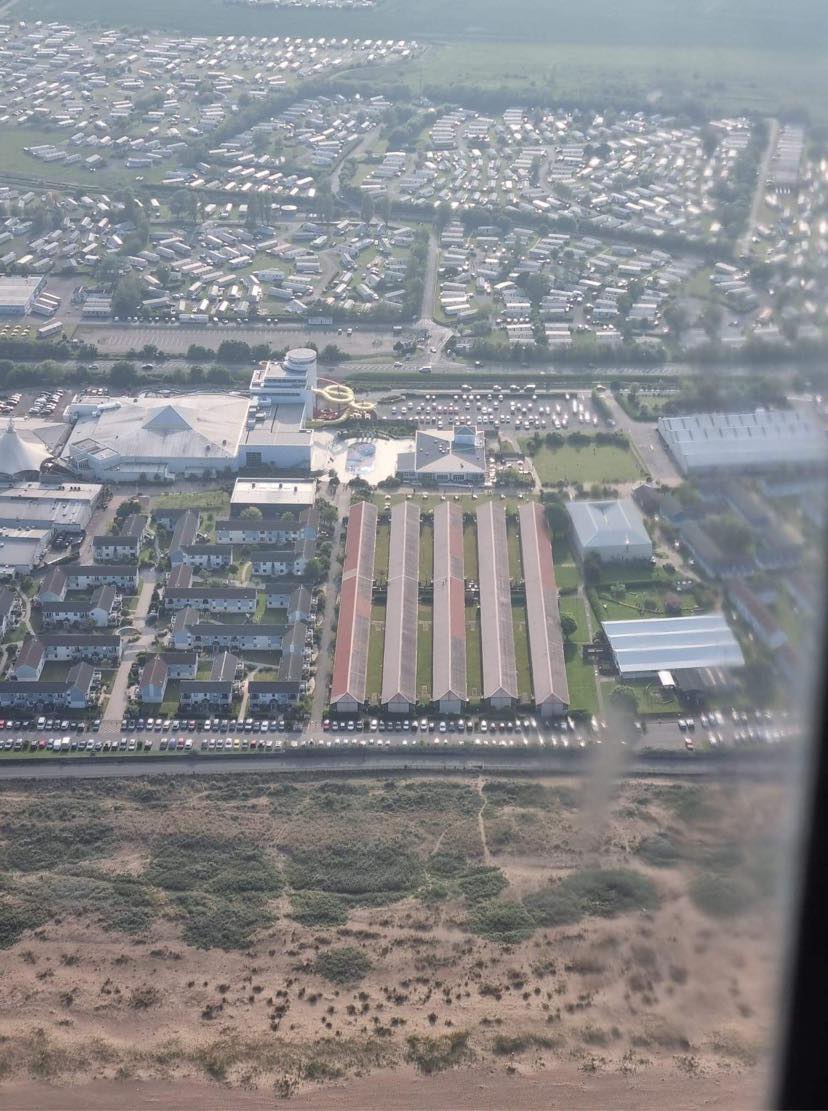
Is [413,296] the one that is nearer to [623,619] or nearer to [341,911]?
[623,619]

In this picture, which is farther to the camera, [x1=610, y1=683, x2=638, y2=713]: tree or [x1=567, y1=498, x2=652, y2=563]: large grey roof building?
[x1=567, y1=498, x2=652, y2=563]: large grey roof building

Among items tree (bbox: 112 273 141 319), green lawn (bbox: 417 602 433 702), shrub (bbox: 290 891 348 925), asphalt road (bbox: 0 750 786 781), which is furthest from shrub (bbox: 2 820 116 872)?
tree (bbox: 112 273 141 319)

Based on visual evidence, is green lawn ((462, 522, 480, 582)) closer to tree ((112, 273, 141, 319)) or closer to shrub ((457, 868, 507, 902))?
shrub ((457, 868, 507, 902))

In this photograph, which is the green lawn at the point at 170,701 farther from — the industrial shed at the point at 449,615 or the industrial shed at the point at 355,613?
the industrial shed at the point at 449,615

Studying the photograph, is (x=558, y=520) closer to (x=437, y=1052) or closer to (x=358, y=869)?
(x=358, y=869)

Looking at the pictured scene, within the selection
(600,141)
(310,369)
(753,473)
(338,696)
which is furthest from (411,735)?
(600,141)

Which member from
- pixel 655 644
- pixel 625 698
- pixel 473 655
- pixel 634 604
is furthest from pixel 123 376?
pixel 625 698
